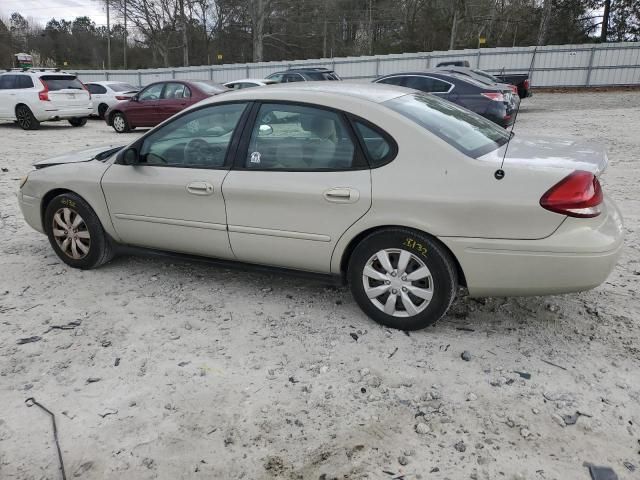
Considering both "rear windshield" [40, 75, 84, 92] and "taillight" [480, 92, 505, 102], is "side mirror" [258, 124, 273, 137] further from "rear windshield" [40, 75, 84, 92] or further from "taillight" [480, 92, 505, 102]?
"rear windshield" [40, 75, 84, 92]

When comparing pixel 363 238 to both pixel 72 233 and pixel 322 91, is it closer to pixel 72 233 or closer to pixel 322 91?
pixel 322 91

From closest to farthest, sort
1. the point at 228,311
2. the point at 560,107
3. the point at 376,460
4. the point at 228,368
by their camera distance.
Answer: the point at 376,460, the point at 228,368, the point at 228,311, the point at 560,107

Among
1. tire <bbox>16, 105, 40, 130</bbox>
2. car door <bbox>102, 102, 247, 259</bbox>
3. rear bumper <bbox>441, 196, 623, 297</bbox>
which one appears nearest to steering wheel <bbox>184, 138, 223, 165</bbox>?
car door <bbox>102, 102, 247, 259</bbox>

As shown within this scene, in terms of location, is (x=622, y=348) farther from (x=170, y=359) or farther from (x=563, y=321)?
(x=170, y=359)

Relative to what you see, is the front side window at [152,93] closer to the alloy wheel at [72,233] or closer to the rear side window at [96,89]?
the rear side window at [96,89]

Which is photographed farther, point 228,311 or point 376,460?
point 228,311

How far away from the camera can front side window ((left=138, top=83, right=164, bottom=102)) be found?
13508 millimetres

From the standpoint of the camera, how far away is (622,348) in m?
3.08

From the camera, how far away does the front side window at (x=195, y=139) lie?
3658 millimetres

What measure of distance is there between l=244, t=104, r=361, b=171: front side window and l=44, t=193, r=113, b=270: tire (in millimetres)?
1597

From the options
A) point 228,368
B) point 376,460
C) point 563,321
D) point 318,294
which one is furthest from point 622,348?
point 228,368

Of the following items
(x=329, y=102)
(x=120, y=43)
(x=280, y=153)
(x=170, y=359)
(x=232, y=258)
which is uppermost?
(x=120, y=43)

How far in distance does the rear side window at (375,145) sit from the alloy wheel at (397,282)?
0.56 m

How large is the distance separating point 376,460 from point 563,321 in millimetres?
1834
